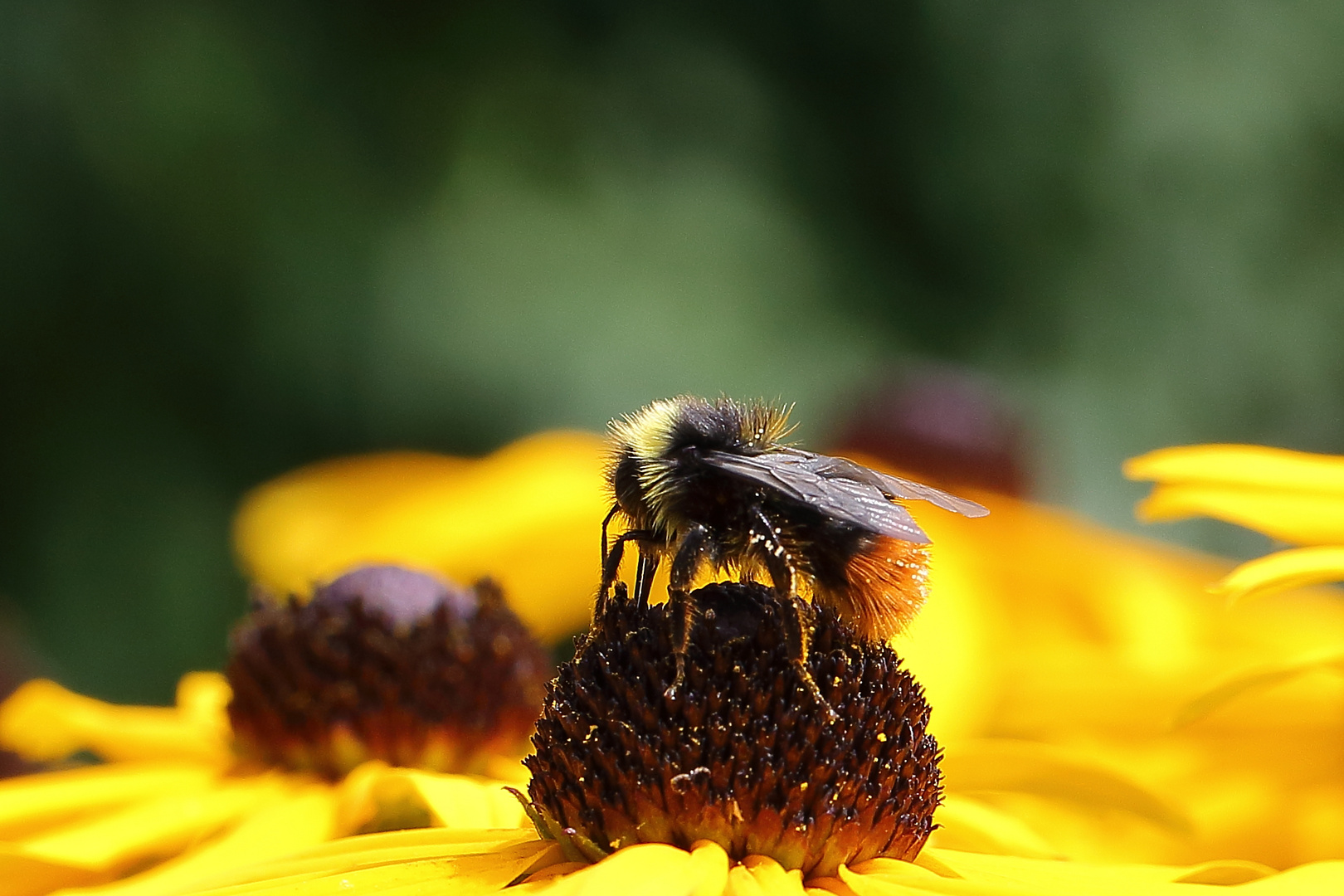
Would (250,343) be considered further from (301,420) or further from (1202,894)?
(1202,894)

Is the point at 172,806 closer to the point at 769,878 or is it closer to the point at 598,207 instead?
the point at 769,878

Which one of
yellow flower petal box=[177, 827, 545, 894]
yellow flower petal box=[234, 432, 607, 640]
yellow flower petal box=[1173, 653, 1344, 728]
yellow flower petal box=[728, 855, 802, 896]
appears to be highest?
yellow flower petal box=[234, 432, 607, 640]

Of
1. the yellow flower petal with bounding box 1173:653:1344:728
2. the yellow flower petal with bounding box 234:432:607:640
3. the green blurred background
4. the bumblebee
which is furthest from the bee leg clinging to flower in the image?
the green blurred background

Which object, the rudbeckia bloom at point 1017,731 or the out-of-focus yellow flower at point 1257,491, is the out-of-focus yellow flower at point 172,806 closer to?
the rudbeckia bloom at point 1017,731

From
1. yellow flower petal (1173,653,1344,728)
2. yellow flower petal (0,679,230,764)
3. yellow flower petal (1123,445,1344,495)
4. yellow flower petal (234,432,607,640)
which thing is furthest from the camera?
yellow flower petal (234,432,607,640)

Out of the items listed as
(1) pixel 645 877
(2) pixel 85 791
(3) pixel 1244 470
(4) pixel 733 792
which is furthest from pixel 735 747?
(2) pixel 85 791

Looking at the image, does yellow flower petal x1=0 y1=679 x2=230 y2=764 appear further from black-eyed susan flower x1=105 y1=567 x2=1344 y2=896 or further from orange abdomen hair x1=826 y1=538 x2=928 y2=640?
orange abdomen hair x1=826 y1=538 x2=928 y2=640
